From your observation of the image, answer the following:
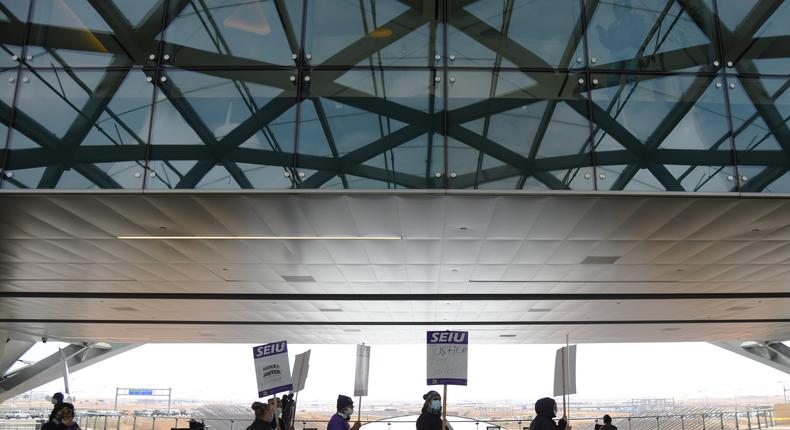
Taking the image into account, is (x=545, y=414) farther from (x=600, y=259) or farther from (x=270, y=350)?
(x=600, y=259)

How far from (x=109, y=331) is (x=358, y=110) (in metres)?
20.1

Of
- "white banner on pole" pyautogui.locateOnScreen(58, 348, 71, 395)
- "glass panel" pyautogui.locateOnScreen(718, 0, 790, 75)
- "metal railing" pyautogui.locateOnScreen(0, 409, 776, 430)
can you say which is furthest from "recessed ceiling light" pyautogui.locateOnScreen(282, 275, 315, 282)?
"white banner on pole" pyautogui.locateOnScreen(58, 348, 71, 395)

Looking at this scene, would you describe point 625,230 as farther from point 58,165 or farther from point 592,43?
point 58,165

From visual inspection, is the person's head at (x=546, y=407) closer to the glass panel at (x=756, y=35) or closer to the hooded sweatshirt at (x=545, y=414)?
the hooded sweatshirt at (x=545, y=414)

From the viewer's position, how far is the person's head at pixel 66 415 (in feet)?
21.3

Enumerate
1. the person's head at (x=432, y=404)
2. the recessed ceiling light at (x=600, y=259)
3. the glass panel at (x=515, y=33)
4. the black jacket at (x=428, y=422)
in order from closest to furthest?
the black jacket at (x=428, y=422) < the person's head at (x=432, y=404) < the glass panel at (x=515, y=33) < the recessed ceiling light at (x=600, y=259)

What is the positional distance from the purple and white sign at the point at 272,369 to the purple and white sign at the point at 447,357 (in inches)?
90.0

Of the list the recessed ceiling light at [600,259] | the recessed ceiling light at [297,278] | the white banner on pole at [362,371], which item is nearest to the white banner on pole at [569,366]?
the recessed ceiling light at [600,259]

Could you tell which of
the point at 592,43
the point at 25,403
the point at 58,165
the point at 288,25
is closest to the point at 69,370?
the point at 25,403

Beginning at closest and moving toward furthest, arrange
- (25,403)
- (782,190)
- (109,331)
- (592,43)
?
(782,190)
(592,43)
(109,331)
(25,403)

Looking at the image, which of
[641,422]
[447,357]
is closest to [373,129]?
[447,357]

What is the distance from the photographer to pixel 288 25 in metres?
8.09

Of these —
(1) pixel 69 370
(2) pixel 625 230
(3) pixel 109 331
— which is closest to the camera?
(2) pixel 625 230

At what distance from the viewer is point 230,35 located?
26.6 ft
